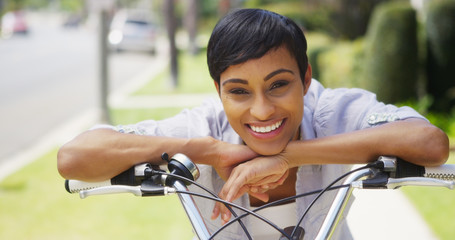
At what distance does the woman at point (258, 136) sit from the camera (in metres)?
2.01

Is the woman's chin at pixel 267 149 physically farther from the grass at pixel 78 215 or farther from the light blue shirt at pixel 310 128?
the grass at pixel 78 215

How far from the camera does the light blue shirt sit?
233cm

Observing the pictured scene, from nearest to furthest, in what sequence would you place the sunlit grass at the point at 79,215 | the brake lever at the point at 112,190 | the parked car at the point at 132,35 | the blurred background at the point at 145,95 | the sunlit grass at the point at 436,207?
the brake lever at the point at 112,190 < the sunlit grass at the point at 436,207 < the sunlit grass at the point at 79,215 < the blurred background at the point at 145,95 < the parked car at the point at 132,35

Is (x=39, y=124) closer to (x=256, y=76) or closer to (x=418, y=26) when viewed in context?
(x=418, y=26)

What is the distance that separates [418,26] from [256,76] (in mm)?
7557

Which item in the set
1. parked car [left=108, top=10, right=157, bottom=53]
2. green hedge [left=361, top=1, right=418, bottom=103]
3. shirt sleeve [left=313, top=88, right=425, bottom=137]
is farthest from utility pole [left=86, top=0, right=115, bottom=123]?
parked car [left=108, top=10, right=157, bottom=53]

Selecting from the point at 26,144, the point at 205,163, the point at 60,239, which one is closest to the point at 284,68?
the point at 205,163

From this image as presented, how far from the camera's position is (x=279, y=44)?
2.04 metres

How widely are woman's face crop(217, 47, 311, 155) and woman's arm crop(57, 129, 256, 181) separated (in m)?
0.10

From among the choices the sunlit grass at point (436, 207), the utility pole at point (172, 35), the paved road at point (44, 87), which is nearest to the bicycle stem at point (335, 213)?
the sunlit grass at point (436, 207)

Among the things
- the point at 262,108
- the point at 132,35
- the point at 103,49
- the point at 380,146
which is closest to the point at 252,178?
the point at 262,108

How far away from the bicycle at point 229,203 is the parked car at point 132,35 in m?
24.5

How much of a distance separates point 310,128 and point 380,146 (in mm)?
459

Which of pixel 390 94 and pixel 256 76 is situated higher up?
pixel 256 76
